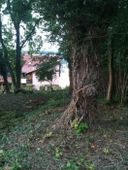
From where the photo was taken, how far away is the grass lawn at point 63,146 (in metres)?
5.58

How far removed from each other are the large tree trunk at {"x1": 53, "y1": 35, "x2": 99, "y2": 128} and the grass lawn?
0.26 metres

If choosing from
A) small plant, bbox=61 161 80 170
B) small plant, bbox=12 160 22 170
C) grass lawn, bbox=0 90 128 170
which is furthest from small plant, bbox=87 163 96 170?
small plant, bbox=12 160 22 170

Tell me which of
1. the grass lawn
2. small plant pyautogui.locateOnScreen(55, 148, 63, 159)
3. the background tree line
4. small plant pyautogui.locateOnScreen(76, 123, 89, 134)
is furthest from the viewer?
small plant pyautogui.locateOnScreen(76, 123, 89, 134)

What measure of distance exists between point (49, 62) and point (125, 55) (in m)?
8.58

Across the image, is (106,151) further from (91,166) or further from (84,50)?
(84,50)

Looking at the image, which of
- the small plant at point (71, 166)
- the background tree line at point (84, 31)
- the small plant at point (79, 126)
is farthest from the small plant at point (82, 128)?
the small plant at point (71, 166)

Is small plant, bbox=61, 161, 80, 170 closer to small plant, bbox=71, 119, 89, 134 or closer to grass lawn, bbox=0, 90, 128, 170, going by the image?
grass lawn, bbox=0, 90, 128, 170

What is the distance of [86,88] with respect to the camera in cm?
698

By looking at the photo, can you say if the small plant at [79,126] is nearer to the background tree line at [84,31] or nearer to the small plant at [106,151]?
the background tree line at [84,31]

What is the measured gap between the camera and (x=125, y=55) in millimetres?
9508

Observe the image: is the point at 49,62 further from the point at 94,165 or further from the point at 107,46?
the point at 94,165

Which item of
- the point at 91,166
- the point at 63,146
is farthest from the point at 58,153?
the point at 91,166

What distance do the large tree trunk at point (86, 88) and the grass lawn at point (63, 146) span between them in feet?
0.86

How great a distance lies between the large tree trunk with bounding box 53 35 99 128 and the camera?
6973mm
